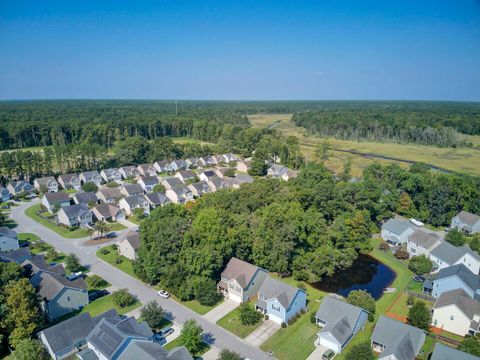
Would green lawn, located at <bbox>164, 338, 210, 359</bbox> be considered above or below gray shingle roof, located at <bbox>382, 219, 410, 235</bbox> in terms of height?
below

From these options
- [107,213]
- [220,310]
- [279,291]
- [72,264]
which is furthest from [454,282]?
[107,213]

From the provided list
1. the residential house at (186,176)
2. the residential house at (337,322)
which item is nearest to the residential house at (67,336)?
the residential house at (337,322)

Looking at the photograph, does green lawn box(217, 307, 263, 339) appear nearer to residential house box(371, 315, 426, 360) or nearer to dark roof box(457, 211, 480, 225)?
residential house box(371, 315, 426, 360)

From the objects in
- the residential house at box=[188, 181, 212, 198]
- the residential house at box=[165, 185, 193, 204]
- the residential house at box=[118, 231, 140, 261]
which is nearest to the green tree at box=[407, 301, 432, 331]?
the residential house at box=[118, 231, 140, 261]

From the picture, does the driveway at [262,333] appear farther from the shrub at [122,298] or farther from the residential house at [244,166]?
the residential house at [244,166]

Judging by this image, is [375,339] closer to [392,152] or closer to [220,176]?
[220,176]

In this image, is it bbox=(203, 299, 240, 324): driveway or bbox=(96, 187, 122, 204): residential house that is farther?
bbox=(96, 187, 122, 204): residential house
